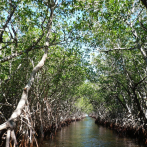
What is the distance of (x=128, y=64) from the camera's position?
38.6 feet

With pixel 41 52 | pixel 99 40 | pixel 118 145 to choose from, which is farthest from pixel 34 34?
pixel 118 145

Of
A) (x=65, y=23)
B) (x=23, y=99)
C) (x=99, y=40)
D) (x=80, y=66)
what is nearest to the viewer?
(x=23, y=99)

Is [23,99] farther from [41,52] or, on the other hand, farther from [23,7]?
[41,52]

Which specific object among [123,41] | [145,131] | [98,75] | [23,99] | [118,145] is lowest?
[118,145]

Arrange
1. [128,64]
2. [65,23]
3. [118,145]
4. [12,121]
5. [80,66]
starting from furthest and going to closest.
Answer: [80,66], [128,64], [118,145], [65,23], [12,121]

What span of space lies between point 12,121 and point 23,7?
15.7 ft

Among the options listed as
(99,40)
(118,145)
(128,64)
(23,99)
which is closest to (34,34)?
(99,40)

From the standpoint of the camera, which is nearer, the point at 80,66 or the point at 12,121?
the point at 12,121

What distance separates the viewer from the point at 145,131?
32.7 feet

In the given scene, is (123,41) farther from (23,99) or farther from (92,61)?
(23,99)

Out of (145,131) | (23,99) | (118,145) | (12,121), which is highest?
(23,99)

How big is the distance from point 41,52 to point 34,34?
3.91ft

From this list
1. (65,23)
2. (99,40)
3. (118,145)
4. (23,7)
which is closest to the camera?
(23,7)

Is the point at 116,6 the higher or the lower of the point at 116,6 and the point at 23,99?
the higher
